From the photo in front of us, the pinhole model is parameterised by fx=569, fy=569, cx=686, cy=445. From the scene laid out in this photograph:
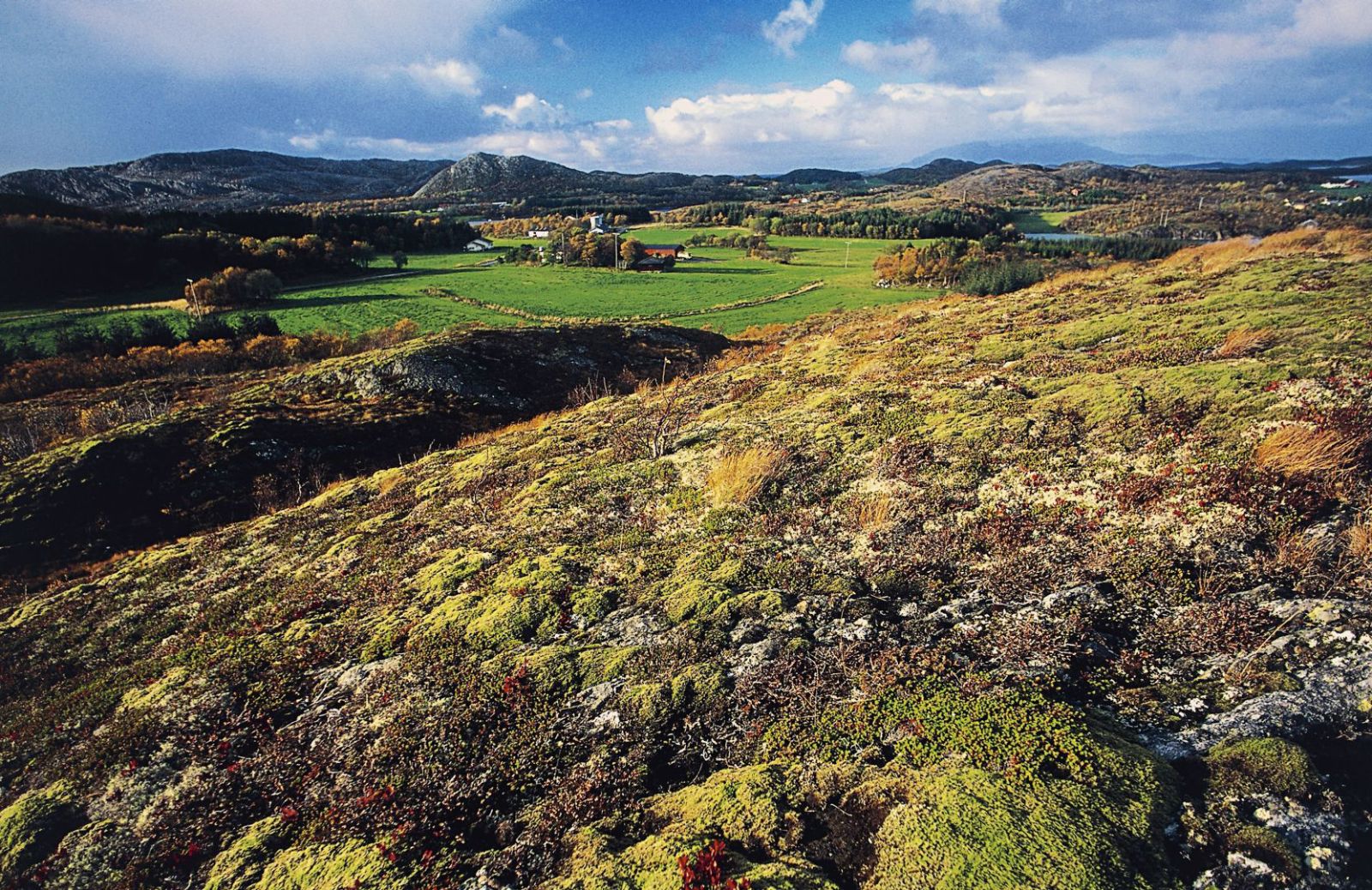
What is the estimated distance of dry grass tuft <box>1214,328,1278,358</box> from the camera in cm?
1243

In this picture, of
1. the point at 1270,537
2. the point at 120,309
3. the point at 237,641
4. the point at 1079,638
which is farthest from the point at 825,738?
the point at 120,309

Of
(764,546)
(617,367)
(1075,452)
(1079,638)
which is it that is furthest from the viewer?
(617,367)

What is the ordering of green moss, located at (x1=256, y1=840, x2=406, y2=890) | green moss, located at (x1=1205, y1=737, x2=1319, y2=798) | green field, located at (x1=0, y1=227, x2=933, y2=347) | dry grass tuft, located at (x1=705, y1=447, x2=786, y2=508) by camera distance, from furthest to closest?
green field, located at (x1=0, y1=227, x2=933, y2=347) < dry grass tuft, located at (x1=705, y1=447, x2=786, y2=508) < green moss, located at (x1=256, y1=840, x2=406, y2=890) < green moss, located at (x1=1205, y1=737, x2=1319, y2=798)

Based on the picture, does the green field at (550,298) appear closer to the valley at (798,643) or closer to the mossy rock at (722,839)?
the valley at (798,643)

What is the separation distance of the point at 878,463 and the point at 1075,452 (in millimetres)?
3400

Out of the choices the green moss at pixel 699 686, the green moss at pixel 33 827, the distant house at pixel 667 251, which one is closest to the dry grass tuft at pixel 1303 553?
the green moss at pixel 699 686

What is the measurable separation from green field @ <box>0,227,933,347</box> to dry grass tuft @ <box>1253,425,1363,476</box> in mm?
69588

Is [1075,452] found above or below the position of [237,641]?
above

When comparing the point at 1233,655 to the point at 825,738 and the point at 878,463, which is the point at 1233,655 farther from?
the point at 878,463

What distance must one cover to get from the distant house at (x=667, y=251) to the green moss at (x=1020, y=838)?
13737 cm

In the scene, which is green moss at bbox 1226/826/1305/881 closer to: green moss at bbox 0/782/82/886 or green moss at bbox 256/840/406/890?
green moss at bbox 256/840/406/890

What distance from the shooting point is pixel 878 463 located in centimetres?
1167

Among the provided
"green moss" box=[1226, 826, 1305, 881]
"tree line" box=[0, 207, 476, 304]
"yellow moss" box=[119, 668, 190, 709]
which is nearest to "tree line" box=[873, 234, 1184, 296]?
"green moss" box=[1226, 826, 1305, 881]

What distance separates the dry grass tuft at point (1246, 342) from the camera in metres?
12.4
